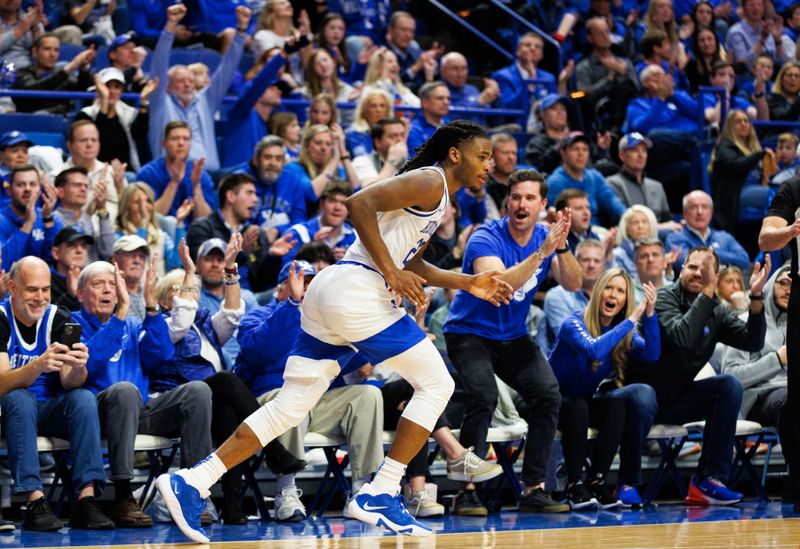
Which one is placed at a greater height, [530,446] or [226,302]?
[226,302]

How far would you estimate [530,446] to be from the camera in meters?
7.75

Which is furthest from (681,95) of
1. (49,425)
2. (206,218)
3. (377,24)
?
(49,425)

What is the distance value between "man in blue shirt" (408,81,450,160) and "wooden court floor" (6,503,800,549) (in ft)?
15.4

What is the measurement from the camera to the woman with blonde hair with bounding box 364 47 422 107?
1231 cm

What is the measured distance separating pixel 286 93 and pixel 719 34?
640 cm

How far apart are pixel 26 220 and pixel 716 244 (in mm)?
5895

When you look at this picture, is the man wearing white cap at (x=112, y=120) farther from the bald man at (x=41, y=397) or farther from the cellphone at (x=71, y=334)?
the cellphone at (x=71, y=334)

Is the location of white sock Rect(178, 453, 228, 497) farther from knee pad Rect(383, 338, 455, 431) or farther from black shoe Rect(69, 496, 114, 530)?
black shoe Rect(69, 496, 114, 530)

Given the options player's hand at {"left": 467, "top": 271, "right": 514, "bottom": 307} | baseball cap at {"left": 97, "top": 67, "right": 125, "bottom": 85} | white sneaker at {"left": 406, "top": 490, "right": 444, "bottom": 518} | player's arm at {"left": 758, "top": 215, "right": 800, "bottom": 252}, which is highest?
player's hand at {"left": 467, "top": 271, "right": 514, "bottom": 307}

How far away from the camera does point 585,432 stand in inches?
315

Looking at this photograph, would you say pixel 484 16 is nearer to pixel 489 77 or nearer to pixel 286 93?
pixel 489 77

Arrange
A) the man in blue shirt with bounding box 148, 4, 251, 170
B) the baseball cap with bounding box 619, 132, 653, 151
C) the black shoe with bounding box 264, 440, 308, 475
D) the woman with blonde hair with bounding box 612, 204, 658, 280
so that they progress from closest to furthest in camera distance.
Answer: the black shoe with bounding box 264, 440, 308, 475
the woman with blonde hair with bounding box 612, 204, 658, 280
the man in blue shirt with bounding box 148, 4, 251, 170
the baseball cap with bounding box 619, 132, 653, 151

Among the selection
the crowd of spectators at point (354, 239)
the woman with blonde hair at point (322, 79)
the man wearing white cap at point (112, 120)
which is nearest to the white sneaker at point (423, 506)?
the crowd of spectators at point (354, 239)

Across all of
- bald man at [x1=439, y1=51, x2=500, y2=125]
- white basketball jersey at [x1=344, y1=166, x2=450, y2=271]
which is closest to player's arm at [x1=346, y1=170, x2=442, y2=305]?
white basketball jersey at [x1=344, y1=166, x2=450, y2=271]
